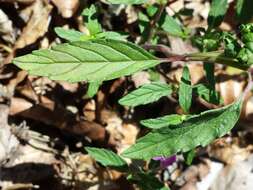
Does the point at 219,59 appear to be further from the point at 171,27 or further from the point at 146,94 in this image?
the point at 171,27

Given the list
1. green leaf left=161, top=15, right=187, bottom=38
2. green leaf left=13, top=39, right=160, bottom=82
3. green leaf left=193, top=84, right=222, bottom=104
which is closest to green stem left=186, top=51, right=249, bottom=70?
green leaf left=13, top=39, right=160, bottom=82

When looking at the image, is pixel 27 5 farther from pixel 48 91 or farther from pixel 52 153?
pixel 52 153

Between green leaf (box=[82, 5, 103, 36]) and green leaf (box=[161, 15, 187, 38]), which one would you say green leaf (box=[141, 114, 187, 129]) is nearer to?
green leaf (box=[82, 5, 103, 36])

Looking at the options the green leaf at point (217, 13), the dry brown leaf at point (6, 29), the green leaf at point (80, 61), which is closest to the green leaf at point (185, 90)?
the green leaf at point (217, 13)

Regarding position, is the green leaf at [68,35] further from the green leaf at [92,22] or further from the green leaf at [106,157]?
the green leaf at [106,157]

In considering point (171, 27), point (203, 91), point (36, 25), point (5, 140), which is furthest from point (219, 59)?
point (36, 25)
